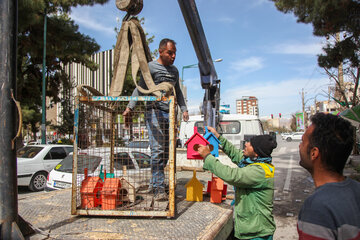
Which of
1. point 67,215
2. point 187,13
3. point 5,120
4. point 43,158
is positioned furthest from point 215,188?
point 43,158

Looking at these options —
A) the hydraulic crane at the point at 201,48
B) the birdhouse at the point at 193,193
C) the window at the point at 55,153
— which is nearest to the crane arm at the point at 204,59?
the hydraulic crane at the point at 201,48

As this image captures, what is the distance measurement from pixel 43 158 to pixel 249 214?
310 inches

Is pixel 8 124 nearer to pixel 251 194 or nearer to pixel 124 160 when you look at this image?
pixel 251 194

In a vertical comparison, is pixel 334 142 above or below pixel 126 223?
above

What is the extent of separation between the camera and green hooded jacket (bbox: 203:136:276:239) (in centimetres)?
207

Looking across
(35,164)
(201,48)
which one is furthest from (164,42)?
(35,164)

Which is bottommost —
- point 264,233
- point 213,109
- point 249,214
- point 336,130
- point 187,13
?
point 264,233

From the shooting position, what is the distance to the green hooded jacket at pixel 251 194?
2068mm

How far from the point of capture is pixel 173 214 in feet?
7.26

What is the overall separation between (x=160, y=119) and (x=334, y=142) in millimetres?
2155

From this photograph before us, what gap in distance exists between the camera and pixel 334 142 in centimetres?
113

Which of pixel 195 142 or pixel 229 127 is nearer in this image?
pixel 195 142

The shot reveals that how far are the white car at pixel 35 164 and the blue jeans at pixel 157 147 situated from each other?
649 cm

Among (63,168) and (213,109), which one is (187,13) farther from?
(63,168)
